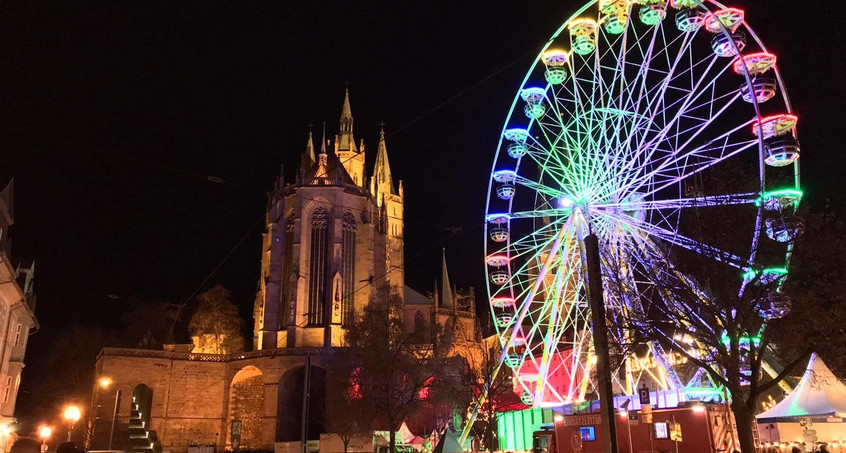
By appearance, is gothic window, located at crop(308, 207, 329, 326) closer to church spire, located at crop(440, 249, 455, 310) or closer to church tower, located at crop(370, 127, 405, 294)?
church tower, located at crop(370, 127, 405, 294)

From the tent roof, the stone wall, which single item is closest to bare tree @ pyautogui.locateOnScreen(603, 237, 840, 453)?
the tent roof

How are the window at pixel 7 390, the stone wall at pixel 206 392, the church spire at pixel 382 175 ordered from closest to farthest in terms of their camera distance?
the window at pixel 7 390
the stone wall at pixel 206 392
the church spire at pixel 382 175

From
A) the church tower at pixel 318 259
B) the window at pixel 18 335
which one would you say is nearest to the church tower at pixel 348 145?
the church tower at pixel 318 259

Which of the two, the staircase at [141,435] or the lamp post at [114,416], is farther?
the staircase at [141,435]

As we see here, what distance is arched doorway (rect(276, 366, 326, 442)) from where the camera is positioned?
46981 millimetres

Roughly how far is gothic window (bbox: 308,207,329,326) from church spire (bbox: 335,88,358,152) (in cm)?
2175

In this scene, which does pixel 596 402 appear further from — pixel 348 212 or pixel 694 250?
pixel 348 212

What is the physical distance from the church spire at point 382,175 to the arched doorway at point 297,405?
34.4 m

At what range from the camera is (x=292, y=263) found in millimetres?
56562

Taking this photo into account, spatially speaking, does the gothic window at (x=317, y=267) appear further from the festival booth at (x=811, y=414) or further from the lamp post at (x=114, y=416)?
the festival booth at (x=811, y=414)

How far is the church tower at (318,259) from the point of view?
179 ft

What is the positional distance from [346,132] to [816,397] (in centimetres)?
6388

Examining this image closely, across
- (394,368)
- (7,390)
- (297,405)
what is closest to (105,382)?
(297,405)

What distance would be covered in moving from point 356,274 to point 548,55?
1338 inches
